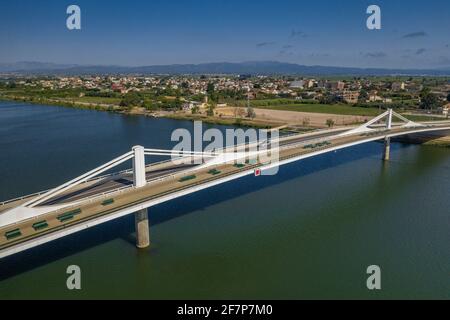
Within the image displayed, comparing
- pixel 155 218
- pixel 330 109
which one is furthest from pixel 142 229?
pixel 330 109

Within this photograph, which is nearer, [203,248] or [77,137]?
[203,248]

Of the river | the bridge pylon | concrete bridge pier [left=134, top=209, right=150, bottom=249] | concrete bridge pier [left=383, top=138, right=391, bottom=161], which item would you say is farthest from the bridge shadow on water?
concrete bridge pier [left=383, top=138, right=391, bottom=161]

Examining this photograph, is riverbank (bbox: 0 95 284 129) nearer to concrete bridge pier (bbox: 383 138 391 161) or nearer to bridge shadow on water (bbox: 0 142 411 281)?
concrete bridge pier (bbox: 383 138 391 161)

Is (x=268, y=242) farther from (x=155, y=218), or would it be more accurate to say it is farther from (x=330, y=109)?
(x=330, y=109)

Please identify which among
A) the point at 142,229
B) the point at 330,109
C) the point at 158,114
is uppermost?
the point at 330,109
